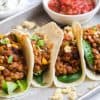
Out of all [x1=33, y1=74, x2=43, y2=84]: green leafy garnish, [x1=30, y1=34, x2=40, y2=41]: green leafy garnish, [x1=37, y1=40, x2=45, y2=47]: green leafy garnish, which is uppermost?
[x1=30, y1=34, x2=40, y2=41]: green leafy garnish

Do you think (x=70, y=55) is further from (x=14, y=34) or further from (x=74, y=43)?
(x=14, y=34)

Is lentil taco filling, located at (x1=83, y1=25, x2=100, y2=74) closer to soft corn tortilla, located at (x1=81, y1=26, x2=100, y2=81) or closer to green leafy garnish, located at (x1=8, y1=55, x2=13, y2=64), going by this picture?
soft corn tortilla, located at (x1=81, y1=26, x2=100, y2=81)

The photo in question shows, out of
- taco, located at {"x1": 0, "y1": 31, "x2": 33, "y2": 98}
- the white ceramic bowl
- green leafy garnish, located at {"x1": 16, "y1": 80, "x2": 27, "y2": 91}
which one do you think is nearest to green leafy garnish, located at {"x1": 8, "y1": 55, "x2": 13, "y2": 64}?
taco, located at {"x1": 0, "y1": 31, "x2": 33, "y2": 98}

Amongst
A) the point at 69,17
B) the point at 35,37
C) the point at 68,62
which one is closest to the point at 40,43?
the point at 35,37

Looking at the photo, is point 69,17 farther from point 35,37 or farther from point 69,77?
point 69,77

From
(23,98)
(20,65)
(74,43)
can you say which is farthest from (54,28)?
(23,98)

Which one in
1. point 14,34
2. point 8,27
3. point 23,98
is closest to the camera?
point 23,98

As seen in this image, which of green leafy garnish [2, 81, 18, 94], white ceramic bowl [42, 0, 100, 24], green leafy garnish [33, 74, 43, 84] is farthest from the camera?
white ceramic bowl [42, 0, 100, 24]
